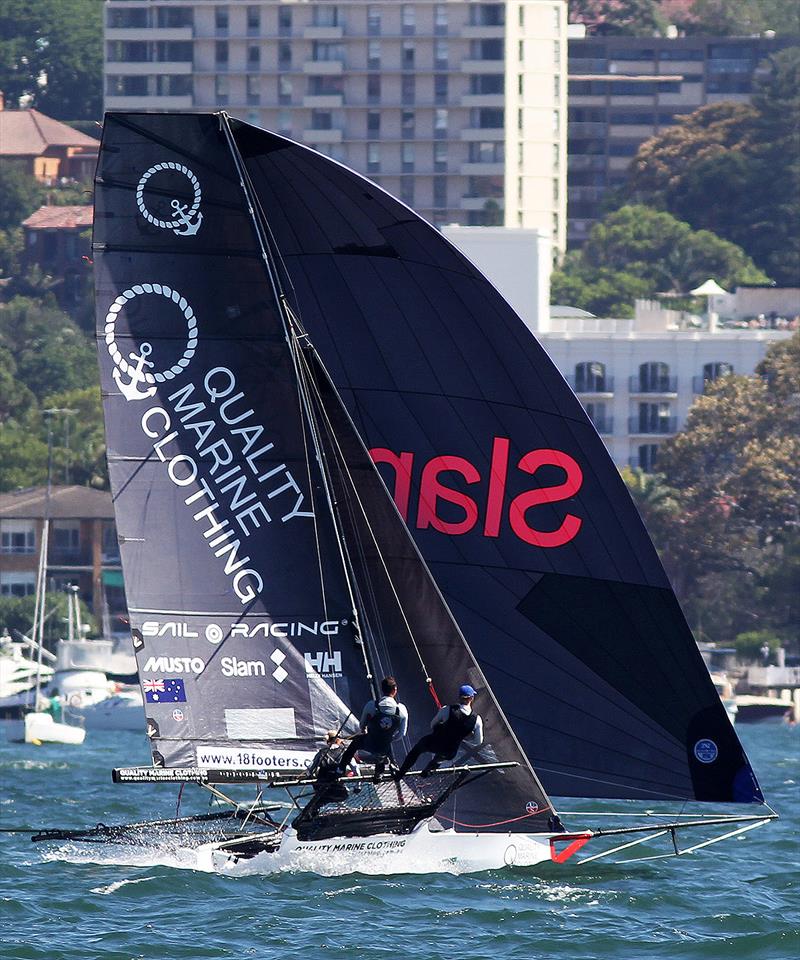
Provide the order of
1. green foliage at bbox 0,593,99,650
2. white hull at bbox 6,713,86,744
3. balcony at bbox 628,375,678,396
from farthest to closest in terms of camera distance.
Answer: balcony at bbox 628,375,678,396, green foliage at bbox 0,593,99,650, white hull at bbox 6,713,86,744

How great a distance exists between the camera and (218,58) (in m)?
105

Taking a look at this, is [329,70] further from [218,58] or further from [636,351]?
[636,351]

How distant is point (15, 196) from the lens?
111 metres

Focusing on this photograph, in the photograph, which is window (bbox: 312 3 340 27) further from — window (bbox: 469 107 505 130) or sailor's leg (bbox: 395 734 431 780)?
sailor's leg (bbox: 395 734 431 780)

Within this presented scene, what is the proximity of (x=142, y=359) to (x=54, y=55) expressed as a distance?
110 metres

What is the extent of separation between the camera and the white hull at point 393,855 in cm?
1723

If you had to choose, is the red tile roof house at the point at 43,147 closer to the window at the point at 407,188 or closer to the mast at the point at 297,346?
the window at the point at 407,188

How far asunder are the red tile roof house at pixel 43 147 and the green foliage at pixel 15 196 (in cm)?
305

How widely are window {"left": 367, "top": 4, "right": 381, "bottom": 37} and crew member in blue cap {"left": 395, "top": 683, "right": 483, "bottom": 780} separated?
87.5m

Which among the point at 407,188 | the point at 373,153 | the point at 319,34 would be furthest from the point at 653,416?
the point at 319,34

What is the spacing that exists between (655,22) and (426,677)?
398 ft

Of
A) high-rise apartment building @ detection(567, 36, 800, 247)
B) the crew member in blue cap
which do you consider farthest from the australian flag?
high-rise apartment building @ detection(567, 36, 800, 247)

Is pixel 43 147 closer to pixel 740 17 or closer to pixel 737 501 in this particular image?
pixel 740 17

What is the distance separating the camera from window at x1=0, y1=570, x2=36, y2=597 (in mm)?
75875
